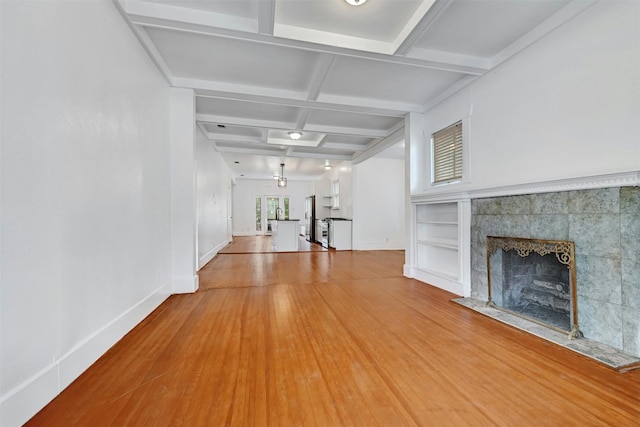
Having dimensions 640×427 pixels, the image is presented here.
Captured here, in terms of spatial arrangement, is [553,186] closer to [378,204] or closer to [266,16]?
[266,16]

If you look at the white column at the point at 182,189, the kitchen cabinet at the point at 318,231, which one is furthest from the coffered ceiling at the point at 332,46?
the kitchen cabinet at the point at 318,231

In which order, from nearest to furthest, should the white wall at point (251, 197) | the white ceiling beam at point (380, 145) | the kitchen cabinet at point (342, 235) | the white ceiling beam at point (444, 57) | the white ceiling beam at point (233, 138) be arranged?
the white ceiling beam at point (444, 57) < the white ceiling beam at point (380, 145) < the white ceiling beam at point (233, 138) < the kitchen cabinet at point (342, 235) < the white wall at point (251, 197)

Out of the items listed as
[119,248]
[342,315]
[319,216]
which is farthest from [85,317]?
[319,216]

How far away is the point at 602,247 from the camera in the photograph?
1.97m

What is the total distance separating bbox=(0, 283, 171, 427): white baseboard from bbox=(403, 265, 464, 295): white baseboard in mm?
3678

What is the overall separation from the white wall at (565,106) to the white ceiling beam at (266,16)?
254 cm

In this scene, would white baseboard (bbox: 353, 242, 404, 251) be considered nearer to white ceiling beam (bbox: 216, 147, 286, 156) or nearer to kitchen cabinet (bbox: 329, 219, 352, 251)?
kitchen cabinet (bbox: 329, 219, 352, 251)

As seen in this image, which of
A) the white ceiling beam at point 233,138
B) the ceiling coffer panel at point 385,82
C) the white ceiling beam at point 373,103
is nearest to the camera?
the ceiling coffer panel at point 385,82

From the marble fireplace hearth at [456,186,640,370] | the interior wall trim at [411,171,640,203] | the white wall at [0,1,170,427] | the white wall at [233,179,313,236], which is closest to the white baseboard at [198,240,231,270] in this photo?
the white wall at [0,1,170,427]

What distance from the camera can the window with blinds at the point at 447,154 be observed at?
3532mm

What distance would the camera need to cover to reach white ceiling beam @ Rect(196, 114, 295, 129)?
177 inches

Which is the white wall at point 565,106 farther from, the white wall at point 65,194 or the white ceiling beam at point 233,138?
the white ceiling beam at point 233,138

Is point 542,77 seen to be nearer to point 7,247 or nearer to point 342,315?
point 342,315

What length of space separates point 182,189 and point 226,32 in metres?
1.98
